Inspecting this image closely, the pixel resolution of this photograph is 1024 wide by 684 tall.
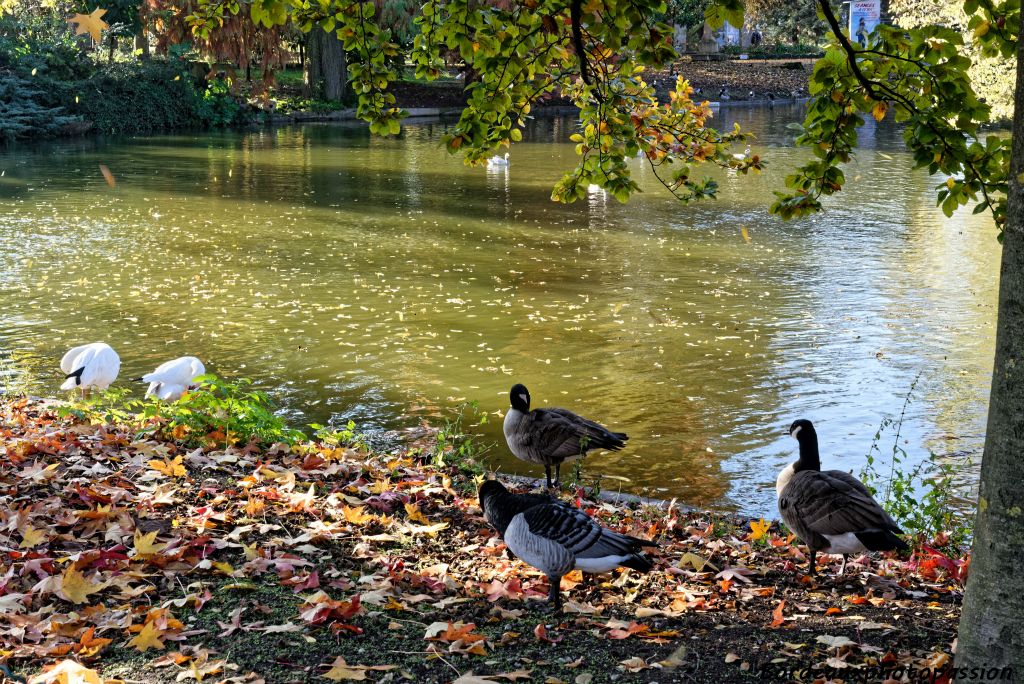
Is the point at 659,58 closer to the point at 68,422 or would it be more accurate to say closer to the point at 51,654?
the point at 51,654

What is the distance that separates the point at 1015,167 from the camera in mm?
3502

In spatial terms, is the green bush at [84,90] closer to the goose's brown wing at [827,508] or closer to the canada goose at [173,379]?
the canada goose at [173,379]

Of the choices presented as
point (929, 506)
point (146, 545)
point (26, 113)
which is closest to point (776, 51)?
point (26, 113)

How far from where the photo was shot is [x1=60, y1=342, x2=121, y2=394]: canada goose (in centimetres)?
968

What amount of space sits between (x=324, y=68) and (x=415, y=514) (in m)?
47.8

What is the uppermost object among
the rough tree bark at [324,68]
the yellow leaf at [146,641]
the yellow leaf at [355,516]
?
the rough tree bark at [324,68]

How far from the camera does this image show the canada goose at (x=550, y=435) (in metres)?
7.40

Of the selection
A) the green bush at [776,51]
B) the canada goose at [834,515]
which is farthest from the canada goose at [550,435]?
the green bush at [776,51]

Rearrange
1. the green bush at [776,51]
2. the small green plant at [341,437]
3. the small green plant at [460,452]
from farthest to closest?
the green bush at [776,51] → the small green plant at [341,437] → the small green plant at [460,452]

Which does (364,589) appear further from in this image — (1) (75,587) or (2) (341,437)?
(2) (341,437)

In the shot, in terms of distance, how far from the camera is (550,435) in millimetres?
7426

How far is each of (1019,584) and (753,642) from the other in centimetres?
130

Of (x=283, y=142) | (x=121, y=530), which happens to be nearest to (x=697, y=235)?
(x=121, y=530)

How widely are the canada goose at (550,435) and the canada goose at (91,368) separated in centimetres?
425
